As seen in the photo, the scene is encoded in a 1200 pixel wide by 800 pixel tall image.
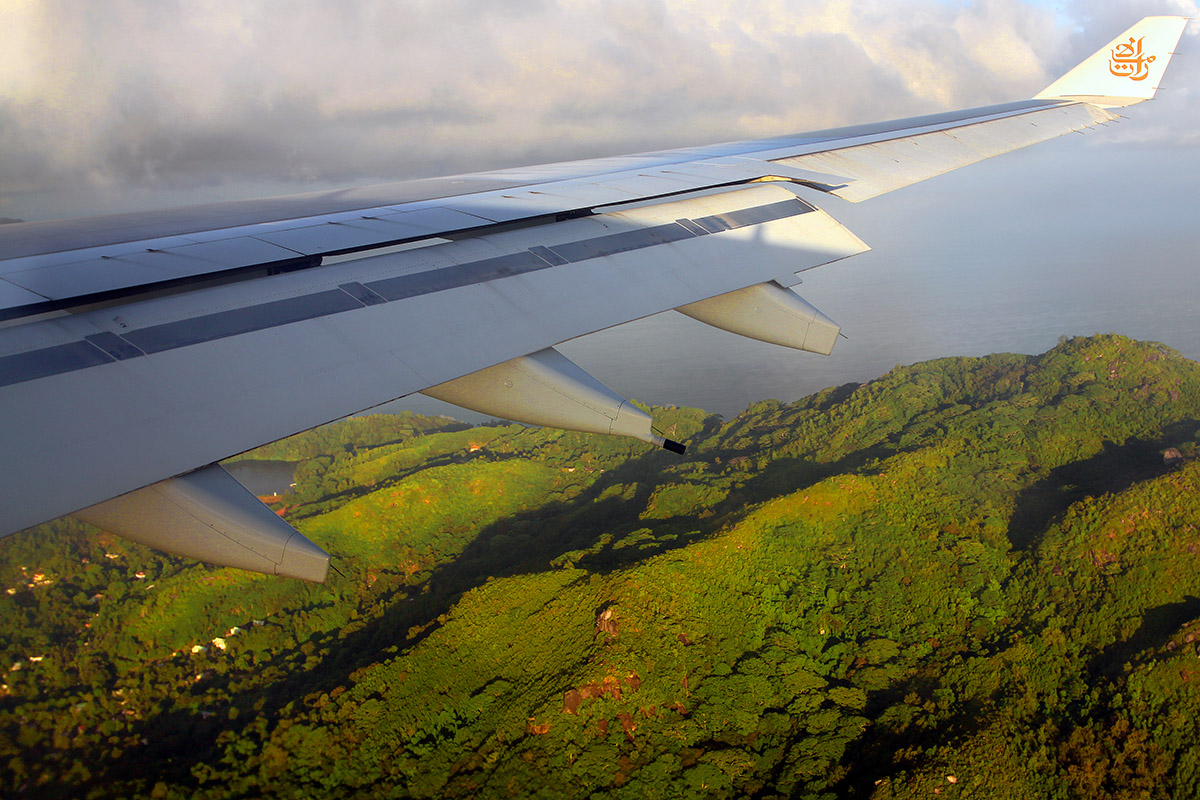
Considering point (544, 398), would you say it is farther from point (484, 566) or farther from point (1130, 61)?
point (484, 566)

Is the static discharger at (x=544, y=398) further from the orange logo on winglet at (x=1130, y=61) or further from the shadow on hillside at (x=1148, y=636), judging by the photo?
the shadow on hillside at (x=1148, y=636)

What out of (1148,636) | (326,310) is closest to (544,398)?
(326,310)

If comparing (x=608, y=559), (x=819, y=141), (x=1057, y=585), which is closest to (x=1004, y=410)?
(x=1057, y=585)

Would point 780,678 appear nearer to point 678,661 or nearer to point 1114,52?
point 678,661

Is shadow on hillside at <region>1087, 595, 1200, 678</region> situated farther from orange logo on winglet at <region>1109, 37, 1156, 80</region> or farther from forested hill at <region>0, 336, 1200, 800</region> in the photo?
orange logo on winglet at <region>1109, 37, 1156, 80</region>

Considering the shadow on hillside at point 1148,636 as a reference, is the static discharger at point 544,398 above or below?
above

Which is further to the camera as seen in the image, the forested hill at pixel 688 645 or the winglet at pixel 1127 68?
the forested hill at pixel 688 645

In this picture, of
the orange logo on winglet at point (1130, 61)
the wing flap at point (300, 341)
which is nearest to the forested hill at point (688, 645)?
the wing flap at point (300, 341)
